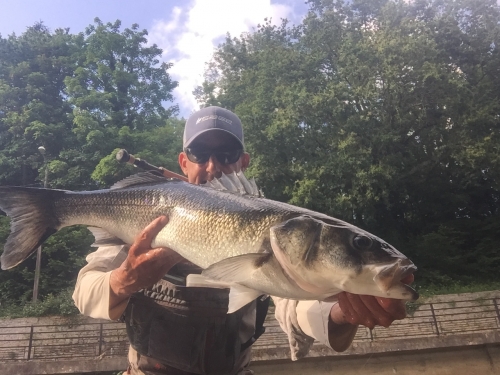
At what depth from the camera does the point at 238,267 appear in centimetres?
177

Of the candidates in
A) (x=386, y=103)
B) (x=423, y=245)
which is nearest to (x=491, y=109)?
(x=386, y=103)

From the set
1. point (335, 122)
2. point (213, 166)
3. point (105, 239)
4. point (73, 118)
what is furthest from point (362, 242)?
point (73, 118)

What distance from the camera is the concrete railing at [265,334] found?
31.4ft

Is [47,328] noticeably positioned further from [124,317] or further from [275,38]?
[275,38]

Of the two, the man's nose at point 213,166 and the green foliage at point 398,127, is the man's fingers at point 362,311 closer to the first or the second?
the man's nose at point 213,166

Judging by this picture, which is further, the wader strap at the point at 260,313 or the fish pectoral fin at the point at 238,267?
the wader strap at the point at 260,313

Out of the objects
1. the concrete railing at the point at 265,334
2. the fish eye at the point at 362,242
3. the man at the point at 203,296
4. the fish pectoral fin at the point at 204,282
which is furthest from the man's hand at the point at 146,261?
the concrete railing at the point at 265,334

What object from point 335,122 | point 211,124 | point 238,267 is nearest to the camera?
point 238,267

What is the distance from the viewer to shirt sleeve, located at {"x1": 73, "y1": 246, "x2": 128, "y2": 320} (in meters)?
2.48

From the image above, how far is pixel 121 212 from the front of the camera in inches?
98.4

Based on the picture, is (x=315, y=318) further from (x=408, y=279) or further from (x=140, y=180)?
(x=140, y=180)

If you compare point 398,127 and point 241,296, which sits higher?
point 398,127

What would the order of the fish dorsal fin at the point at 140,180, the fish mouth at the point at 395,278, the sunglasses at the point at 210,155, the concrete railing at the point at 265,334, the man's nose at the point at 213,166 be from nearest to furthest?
the fish mouth at the point at 395,278
the fish dorsal fin at the point at 140,180
the man's nose at the point at 213,166
the sunglasses at the point at 210,155
the concrete railing at the point at 265,334

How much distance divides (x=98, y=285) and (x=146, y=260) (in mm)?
530
